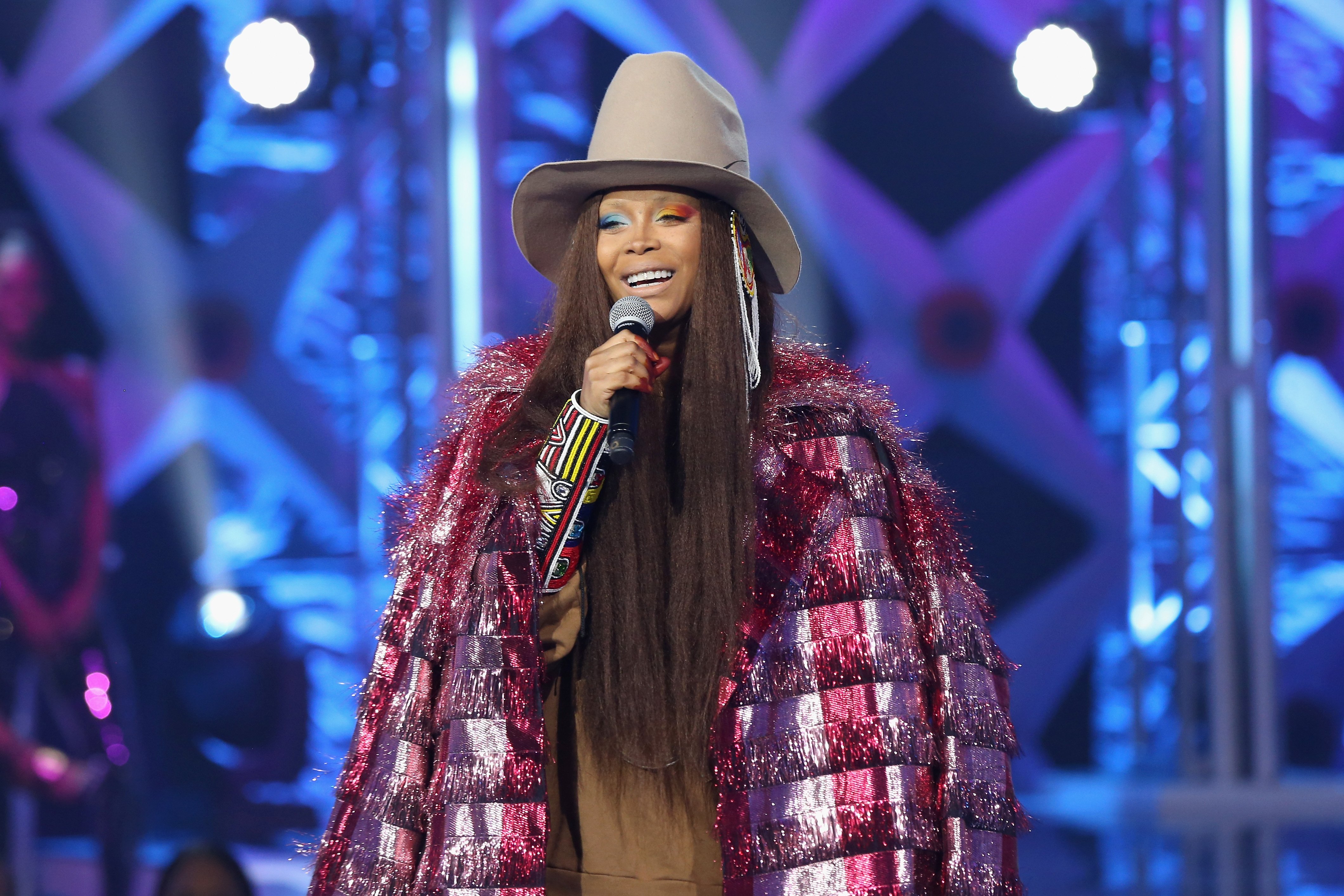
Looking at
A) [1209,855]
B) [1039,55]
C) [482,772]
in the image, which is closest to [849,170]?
[1039,55]

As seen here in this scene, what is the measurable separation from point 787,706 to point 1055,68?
4.03m

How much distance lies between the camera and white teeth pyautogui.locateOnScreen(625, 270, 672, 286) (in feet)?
5.35

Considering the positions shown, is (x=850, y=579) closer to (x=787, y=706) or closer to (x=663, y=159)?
(x=787, y=706)

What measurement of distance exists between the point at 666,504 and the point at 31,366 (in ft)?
12.0

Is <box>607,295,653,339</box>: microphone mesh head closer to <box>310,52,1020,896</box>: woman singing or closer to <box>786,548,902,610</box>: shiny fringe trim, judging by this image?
<box>310,52,1020,896</box>: woman singing

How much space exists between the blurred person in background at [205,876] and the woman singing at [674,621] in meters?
1.33

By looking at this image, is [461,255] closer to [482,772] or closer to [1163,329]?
[1163,329]

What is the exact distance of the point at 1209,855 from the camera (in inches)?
167

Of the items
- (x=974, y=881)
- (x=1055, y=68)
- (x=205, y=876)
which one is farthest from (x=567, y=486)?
(x=1055, y=68)

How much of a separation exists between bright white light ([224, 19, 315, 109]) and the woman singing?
3282 millimetres

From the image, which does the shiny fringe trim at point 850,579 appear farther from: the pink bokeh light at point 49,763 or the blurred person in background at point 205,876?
the pink bokeh light at point 49,763

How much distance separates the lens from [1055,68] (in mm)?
4879

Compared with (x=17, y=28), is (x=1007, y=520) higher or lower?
lower

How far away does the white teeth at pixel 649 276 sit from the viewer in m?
1.63
